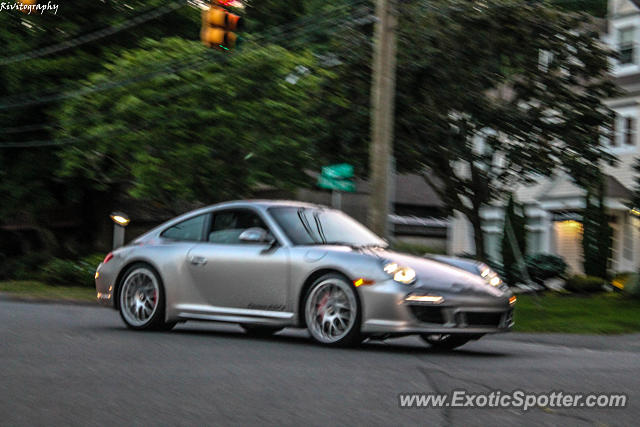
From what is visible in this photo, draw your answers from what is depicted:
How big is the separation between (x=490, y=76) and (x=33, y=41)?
15.9 meters

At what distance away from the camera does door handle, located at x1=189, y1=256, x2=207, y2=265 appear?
35.0 feet

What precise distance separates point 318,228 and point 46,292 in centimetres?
1490

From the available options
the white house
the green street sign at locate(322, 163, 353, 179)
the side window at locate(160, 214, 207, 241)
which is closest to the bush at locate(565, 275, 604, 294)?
the white house

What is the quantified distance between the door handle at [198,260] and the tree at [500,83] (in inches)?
475

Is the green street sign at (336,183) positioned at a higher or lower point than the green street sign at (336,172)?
lower

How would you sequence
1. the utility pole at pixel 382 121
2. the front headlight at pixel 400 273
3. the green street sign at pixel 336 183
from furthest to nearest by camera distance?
the green street sign at pixel 336 183, the utility pole at pixel 382 121, the front headlight at pixel 400 273

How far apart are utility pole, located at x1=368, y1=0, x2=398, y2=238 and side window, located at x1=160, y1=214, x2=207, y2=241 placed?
5054 mm

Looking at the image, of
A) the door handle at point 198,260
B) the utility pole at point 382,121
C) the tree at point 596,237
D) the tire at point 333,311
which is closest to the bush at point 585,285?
the tree at point 596,237

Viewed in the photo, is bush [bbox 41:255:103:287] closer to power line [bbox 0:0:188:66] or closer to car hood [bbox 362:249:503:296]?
power line [bbox 0:0:188:66]

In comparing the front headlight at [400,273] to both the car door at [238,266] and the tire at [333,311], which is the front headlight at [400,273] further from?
the car door at [238,266]

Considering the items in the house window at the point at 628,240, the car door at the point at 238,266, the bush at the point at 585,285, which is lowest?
the bush at the point at 585,285

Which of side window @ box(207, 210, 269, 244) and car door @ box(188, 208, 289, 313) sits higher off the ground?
side window @ box(207, 210, 269, 244)

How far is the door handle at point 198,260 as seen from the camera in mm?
10664

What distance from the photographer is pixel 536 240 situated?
32812mm
